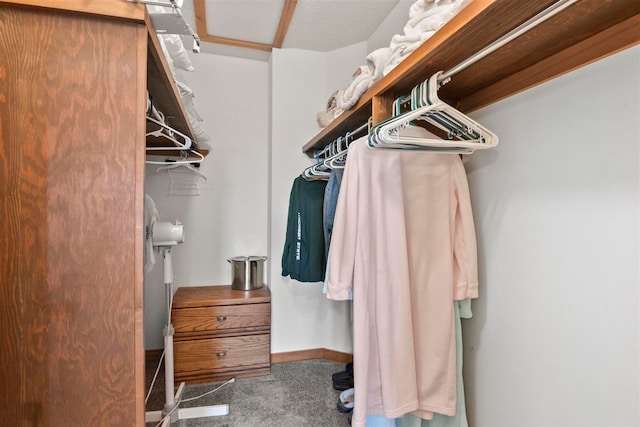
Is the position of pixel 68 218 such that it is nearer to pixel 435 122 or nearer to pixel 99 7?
pixel 99 7

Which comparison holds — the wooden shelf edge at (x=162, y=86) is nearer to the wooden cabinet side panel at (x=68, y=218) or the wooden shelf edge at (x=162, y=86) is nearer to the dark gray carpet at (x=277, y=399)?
the wooden cabinet side panel at (x=68, y=218)

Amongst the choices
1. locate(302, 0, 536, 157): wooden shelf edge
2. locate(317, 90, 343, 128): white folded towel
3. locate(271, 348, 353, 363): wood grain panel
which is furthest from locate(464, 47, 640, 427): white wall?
locate(271, 348, 353, 363): wood grain panel

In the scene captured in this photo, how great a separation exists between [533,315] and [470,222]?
1.35ft

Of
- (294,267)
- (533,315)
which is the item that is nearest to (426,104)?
(533,315)

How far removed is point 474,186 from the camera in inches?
55.1

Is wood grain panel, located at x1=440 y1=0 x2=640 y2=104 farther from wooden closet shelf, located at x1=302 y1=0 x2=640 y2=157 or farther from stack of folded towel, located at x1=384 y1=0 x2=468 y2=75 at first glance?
stack of folded towel, located at x1=384 y1=0 x2=468 y2=75

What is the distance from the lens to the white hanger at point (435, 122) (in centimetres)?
100

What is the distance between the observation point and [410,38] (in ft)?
3.78

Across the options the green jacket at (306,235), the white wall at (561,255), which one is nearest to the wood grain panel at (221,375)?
the green jacket at (306,235)

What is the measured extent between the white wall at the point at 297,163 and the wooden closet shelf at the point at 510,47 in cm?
125

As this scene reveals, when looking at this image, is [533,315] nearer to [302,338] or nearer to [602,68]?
[602,68]

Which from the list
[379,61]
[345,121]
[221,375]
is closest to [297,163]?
[345,121]

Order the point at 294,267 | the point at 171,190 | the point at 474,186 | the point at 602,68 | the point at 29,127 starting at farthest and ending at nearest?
the point at 171,190, the point at 294,267, the point at 474,186, the point at 602,68, the point at 29,127

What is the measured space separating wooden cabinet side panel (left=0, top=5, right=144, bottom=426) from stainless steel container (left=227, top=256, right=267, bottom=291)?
1.60 meters
